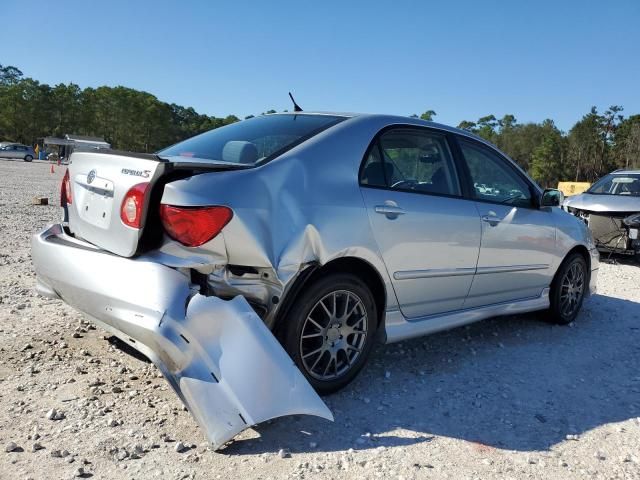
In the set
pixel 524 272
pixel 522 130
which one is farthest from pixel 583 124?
pixel 524 272

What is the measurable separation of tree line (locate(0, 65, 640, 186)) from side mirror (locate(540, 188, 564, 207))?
2004 inches

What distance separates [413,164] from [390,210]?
58 cm

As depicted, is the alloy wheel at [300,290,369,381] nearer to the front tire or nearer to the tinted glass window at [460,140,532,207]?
the front tire

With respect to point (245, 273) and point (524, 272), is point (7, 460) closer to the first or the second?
point (245, 273)

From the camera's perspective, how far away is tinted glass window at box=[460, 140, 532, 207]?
4109 millimetres

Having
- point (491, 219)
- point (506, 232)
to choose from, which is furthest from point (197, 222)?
point (506, 232)

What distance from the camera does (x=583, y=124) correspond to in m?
65.0

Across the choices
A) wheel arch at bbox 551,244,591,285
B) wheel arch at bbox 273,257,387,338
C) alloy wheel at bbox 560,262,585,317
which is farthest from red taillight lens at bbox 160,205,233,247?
alloy wheel at bbox 560,262,585,317

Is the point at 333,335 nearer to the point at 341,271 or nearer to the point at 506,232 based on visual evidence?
the point at 341,271

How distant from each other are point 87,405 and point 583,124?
71.9m

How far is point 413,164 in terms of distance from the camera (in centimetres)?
373

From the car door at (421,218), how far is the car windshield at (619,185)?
7.05 m

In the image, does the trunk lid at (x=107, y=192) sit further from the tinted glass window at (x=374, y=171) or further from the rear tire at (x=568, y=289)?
the rear tire at (x=568, y=289)

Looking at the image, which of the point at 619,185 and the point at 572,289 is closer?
the point at 572,289
